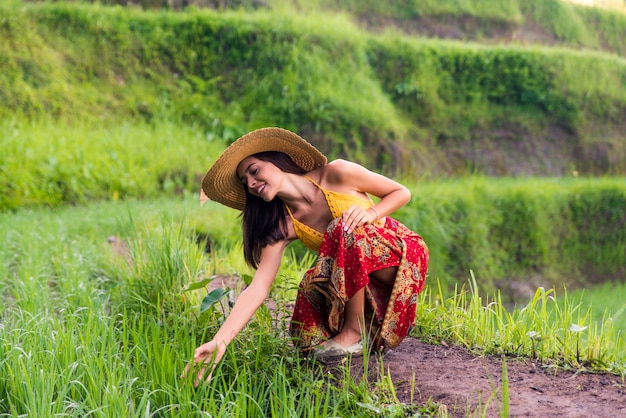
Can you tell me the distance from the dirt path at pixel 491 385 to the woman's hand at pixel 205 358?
21.9 inches

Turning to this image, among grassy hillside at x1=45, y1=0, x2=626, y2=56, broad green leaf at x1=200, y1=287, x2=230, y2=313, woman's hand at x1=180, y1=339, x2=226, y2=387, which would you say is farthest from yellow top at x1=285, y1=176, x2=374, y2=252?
grassy hillside at x1=45, y1=0, x2=626, y2=56

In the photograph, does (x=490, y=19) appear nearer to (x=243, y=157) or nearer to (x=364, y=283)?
(x=243, y=157)

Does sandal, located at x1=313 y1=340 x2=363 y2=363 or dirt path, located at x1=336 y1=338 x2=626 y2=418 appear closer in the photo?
dirt path, located at x1=336 y1=338 x2=626 y2=418

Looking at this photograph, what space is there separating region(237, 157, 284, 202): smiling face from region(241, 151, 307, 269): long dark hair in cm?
6

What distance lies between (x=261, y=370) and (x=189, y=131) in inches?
Answer: 229

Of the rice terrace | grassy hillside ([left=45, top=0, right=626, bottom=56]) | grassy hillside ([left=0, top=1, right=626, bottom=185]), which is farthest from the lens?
grassy hillside ([left=45, top=0, right=626, bottom=56])

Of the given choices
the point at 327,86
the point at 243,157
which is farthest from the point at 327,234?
the point at 327,86

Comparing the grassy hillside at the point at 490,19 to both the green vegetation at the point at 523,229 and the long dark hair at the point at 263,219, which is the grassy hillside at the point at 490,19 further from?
the long dark hair at the point at 263,219

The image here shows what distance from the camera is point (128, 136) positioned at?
24.8 ft

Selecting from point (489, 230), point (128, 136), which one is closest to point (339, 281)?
point (489, 230)

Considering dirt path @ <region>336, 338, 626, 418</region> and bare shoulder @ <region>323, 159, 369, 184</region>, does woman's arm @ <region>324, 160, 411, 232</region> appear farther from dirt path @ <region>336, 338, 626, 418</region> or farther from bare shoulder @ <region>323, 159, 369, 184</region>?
dirt path @ <region>336, 338, 626, 418</region>

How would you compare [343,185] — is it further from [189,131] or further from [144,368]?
[189,131]

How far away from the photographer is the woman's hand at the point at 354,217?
8.61 feet

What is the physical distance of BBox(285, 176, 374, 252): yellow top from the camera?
276cm
